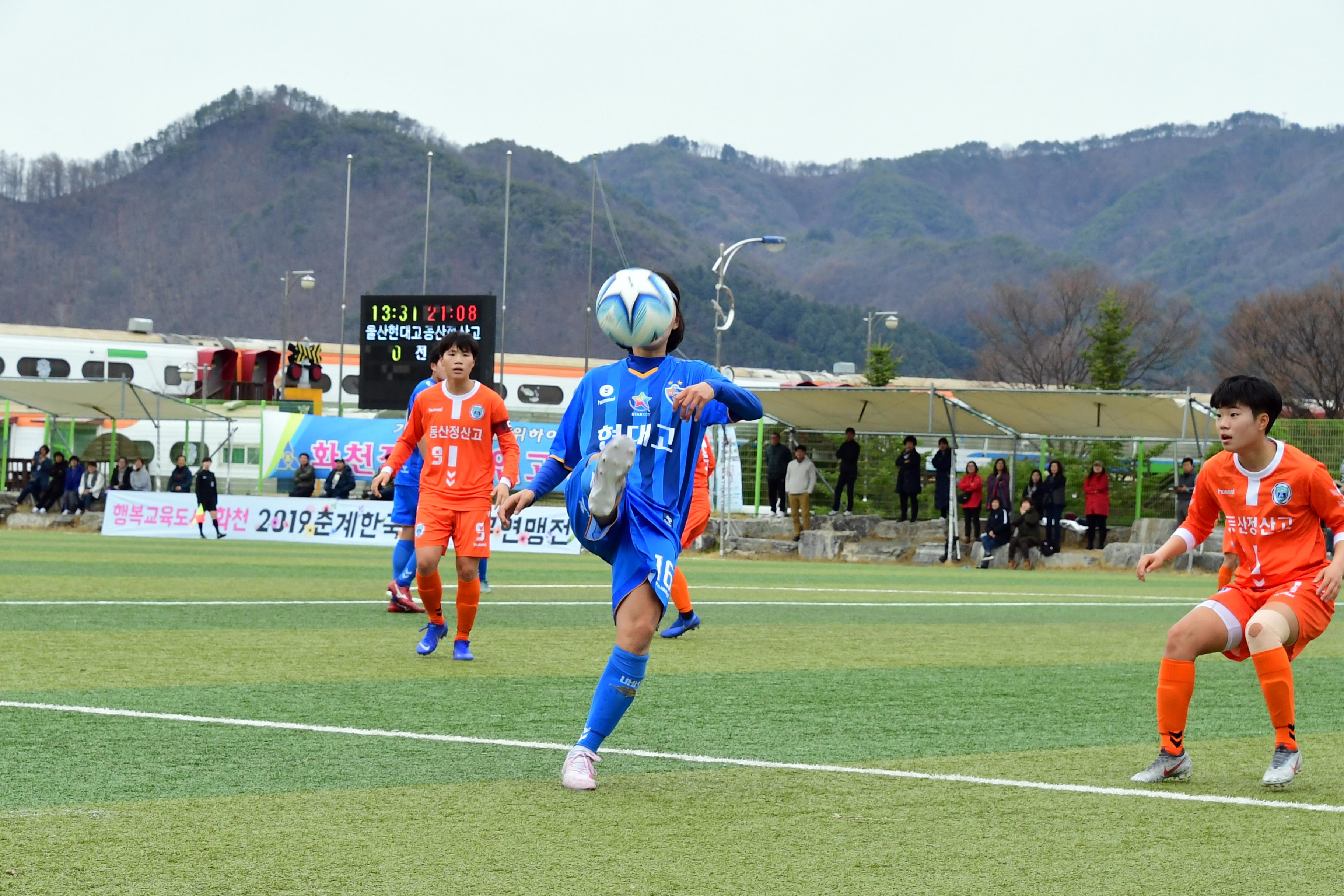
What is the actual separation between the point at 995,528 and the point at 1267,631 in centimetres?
1890

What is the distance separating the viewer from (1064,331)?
74438 mm

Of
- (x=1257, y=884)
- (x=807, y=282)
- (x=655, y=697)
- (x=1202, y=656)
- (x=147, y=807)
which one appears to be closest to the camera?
(x=1257, y=884)

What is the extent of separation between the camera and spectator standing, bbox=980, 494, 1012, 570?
24.1 meters

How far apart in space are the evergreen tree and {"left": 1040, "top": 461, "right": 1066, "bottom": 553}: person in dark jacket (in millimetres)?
37879

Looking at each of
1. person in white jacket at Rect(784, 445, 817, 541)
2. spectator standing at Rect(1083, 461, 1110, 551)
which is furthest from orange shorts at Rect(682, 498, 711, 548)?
spectator standing at Rect(1083, 461, 1110, 551)

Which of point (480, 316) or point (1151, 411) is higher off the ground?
point (480, 316)

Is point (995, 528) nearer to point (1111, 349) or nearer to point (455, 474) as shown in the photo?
point (455, 474)

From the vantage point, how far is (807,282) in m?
177

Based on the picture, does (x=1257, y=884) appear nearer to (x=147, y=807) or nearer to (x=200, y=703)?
(x=147, y=807)

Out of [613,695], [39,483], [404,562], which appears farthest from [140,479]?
[613,695]

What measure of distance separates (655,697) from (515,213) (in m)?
158

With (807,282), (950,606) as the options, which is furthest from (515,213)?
(950,606)

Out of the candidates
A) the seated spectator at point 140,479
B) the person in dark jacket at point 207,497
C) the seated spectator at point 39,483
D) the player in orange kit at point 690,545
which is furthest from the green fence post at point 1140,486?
the seated spectator at point 39,483

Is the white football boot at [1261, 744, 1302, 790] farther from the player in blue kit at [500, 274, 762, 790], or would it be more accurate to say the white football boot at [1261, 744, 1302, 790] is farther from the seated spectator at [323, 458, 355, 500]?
the seated spectator at [323, 458, 355, 500]
